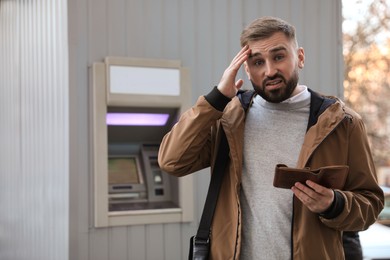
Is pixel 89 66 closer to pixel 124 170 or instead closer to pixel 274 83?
pixel 124 170

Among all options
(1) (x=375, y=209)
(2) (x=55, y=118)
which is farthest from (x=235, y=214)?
(2) (x=55, y=118)

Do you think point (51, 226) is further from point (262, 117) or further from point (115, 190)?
point (262, 117)

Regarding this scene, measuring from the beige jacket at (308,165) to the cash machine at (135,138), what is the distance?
177cm

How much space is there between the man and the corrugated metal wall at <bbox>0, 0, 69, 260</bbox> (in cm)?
202

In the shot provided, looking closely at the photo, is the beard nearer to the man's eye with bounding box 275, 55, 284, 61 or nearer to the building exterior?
the man's eye with bounding box 275, 55, 284, 61

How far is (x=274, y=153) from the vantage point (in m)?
2.26

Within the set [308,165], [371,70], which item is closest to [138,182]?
[308,165]

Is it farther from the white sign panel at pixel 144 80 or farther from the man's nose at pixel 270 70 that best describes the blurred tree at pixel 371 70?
the man's nose at pixel 270 70

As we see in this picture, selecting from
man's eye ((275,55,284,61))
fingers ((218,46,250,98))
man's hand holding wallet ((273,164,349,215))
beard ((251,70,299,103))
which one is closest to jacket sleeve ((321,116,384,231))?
man's hand holding wallet ((273,164,349,215))

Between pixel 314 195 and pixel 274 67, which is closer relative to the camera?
pixel 314 195

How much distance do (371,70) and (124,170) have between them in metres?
13.0

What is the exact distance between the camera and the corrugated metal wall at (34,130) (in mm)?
4281

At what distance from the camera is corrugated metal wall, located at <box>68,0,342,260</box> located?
4043mm

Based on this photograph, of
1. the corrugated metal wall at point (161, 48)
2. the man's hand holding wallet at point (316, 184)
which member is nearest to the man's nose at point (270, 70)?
the man's hand holding wallet at point (316, 184)
